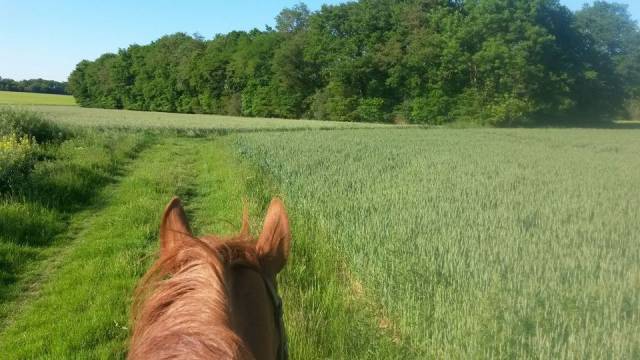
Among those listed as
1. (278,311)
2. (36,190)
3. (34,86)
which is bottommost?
(36,190)

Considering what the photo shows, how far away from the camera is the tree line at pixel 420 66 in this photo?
155ft

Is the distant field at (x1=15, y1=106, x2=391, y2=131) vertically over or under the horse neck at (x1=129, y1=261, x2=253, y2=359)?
under

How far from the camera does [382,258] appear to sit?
4574mm

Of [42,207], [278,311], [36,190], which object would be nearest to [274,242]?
[278,311]

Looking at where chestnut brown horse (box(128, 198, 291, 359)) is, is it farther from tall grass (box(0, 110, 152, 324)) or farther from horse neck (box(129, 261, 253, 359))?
tall grass (box(0, 110, 152, 324))

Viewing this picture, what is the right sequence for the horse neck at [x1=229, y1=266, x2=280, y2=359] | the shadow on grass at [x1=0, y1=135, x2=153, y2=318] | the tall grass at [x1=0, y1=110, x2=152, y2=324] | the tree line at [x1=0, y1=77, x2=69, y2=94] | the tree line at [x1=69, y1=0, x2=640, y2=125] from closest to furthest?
1. the horse neck at [x1=229, y1=266, x2=280, y2=359]
2. the shadow on grass at [x1=0, y1=135, x2=153, y2=318]
3. the tall grass at [x1=0, y1=110, x2=152, y2=324]
4. the tree line at [x1=69, y1=0, x2=640, y2=125]
5. the tree line at [x1=0, y1=77, x2=69, y2=94]

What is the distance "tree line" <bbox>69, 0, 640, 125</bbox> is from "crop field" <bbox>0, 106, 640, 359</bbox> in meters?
39.1

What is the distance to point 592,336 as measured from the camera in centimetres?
283

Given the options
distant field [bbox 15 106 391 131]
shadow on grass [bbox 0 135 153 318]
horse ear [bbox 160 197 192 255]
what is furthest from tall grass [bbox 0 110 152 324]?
distant field [bbox 15 106 391 131]

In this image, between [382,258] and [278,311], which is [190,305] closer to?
[278,311]

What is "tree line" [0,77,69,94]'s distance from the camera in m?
100

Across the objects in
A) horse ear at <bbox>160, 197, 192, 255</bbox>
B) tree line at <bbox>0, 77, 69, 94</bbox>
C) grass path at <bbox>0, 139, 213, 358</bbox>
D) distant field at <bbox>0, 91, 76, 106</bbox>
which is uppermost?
tree line at <bbox>0, 77, 69, 94</bbox>

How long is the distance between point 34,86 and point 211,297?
120156mm

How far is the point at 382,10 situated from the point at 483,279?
60054 mm
